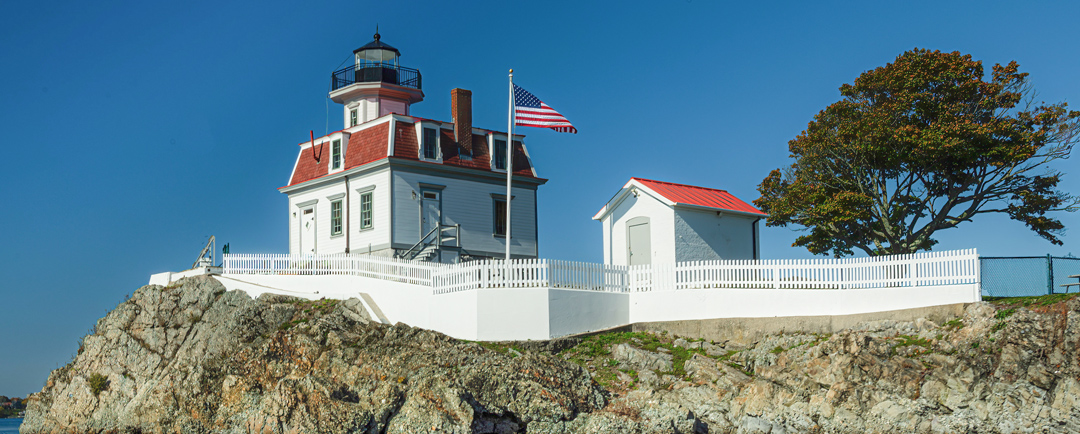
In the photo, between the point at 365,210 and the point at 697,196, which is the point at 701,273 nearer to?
the point at 697,196

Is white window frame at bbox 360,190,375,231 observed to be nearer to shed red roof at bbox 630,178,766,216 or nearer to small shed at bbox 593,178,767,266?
small shed at bbox 593,178,767,266

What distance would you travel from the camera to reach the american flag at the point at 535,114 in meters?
29.2

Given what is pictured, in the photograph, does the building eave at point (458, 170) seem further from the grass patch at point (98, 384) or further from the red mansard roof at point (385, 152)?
the grass patch at point (98, 384)

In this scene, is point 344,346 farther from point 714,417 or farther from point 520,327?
point 714,417

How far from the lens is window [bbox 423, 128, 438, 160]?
1451 inches

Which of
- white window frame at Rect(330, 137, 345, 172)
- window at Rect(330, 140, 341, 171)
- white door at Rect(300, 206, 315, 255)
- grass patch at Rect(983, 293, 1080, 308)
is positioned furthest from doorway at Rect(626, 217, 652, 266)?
white door at Rect(300, 206, 315, 255)

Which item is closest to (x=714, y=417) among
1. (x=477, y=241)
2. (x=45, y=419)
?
(x=477, y=241)

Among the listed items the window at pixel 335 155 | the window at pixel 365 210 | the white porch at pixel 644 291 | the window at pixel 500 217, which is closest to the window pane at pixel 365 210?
the window at pixel 365 210

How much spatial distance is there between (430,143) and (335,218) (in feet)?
15.6

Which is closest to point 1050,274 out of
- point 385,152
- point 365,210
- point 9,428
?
point 385,152

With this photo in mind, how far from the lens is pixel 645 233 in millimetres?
32750

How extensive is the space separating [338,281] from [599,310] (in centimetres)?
960

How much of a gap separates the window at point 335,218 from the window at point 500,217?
236 inches

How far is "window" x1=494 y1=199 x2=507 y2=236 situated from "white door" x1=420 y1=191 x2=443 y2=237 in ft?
8.47
